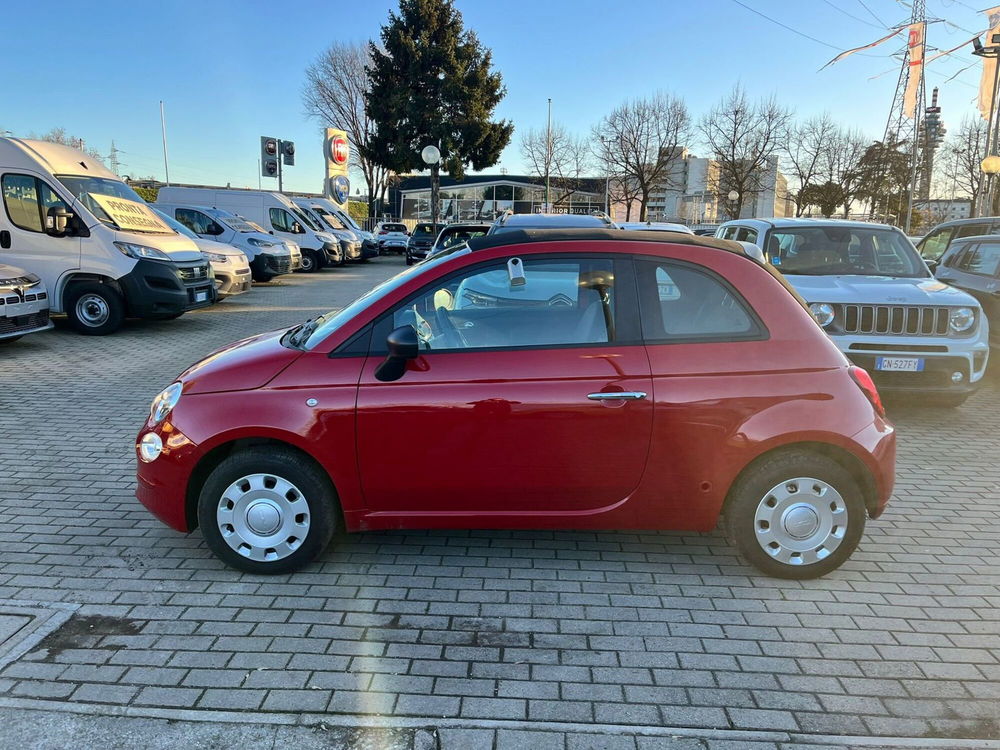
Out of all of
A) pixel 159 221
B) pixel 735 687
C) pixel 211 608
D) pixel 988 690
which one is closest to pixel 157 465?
pixel 211 608

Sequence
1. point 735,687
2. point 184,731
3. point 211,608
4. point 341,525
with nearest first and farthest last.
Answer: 1. point 184,731
2. point 735,687
3. point 211,608
4. point 341,525

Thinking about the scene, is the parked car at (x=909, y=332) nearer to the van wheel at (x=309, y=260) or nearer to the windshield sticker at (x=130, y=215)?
the windshield sticker at (x=130, y=215)

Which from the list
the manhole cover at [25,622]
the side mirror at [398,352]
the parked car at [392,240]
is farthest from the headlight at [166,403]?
the parked car at [392,240]

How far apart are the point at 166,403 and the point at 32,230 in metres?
8.80

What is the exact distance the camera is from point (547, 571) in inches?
149

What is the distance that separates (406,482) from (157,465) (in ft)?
4.31

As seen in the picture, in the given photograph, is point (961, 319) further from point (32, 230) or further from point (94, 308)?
point (32, 230)

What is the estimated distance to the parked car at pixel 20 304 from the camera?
875cm

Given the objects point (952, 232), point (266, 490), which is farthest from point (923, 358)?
point (952, 232)

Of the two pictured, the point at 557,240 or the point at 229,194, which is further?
the point at 229,194

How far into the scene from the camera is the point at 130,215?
1144 centimetres

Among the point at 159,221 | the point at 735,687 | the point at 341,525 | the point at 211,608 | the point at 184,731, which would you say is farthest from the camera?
the point at 159,221

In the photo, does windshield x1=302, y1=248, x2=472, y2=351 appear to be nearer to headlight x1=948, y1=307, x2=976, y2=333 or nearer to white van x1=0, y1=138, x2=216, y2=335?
headlight x1=948, y1=307, x2=976, y2=333

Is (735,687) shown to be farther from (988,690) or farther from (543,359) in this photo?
(543,359)
